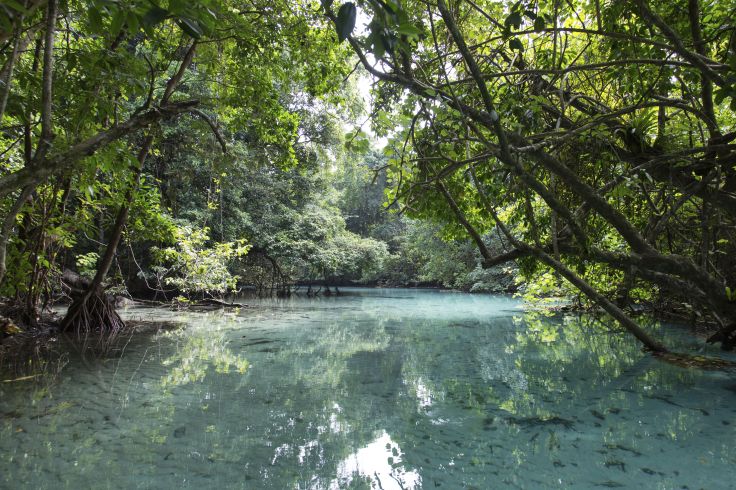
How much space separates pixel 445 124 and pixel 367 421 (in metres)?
2.55

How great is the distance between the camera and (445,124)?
378 centimetres

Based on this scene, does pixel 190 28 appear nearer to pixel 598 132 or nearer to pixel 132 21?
pixel 132 21

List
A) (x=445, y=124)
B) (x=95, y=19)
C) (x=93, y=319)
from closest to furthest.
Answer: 1. (x=95, y=19)
2. (x=445, y=124)
3. (x=93, y=319)

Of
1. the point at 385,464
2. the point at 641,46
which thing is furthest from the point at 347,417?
the point at 641,46

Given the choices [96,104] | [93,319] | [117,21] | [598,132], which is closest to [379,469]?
[117,21]

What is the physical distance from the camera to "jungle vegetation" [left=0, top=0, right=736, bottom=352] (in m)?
2.72

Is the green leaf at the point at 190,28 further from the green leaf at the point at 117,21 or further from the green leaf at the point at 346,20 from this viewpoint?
the green leaf at the point at 346,20

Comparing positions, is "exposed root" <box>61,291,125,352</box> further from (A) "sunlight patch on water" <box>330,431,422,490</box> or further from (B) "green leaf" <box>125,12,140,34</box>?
(B) "green leaf" <box>125,12,140,34</box>

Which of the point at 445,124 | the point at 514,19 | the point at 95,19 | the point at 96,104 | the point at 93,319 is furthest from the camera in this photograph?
the point at 93,319

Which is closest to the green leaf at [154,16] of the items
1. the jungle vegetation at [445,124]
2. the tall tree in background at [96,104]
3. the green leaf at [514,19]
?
the jungle vegetation at [445,124]

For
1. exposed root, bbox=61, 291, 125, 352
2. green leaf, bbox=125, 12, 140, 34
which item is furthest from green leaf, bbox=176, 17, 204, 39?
exposed root, bbox=61, 291, 125, 352

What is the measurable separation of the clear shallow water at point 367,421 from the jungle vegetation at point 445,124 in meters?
1.06

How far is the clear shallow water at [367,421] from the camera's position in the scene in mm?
2289

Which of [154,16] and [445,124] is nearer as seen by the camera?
[154,16]
